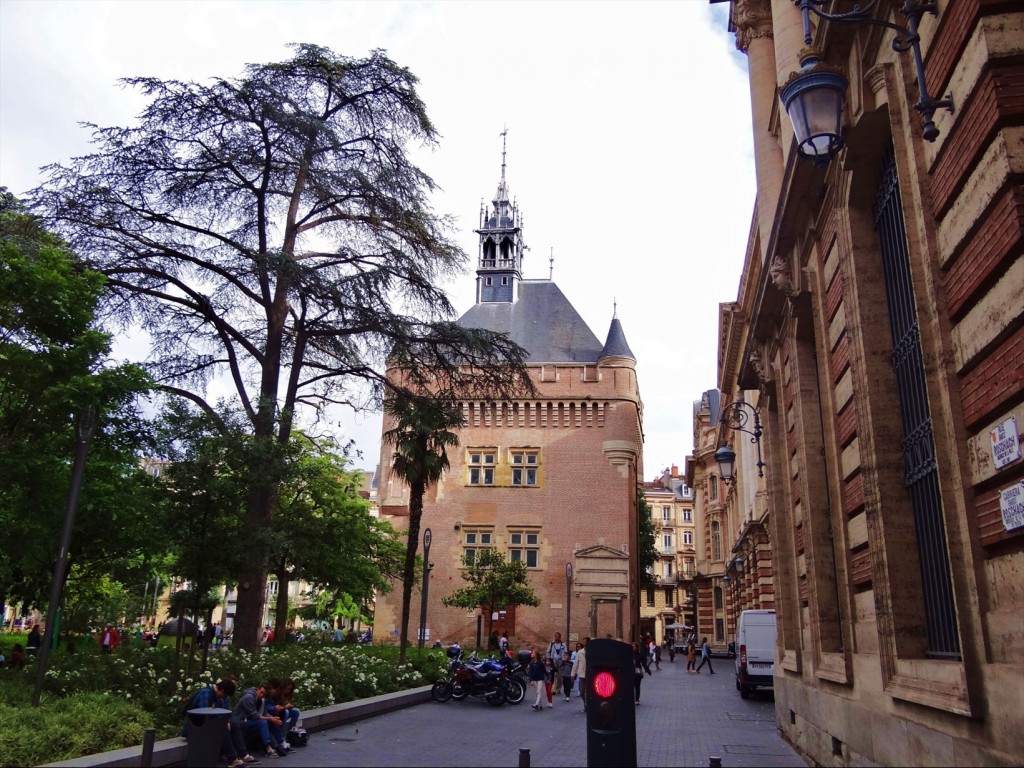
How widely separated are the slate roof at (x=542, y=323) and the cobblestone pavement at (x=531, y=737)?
31.4 meters

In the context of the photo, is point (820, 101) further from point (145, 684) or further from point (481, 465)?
point (481, 465)

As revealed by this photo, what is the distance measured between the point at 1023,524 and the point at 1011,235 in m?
1.56

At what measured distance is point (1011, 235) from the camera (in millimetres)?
4359

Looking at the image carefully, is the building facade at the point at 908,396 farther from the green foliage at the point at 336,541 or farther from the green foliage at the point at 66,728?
the green foliage at the point at 336,541

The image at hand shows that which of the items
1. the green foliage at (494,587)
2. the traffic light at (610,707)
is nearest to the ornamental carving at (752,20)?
the traffic light at (610,707)

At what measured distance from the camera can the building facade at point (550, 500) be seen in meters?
44.7

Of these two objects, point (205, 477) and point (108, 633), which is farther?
point (108, 633)

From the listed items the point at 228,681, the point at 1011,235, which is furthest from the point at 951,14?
the point at 228,681

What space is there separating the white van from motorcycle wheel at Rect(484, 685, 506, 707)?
8015 mm

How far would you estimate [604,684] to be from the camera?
7.60 m

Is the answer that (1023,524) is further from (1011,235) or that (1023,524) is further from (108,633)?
(108,633)

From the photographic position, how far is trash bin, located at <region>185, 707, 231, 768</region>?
29.2 feet

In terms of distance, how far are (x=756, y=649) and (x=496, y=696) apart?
28.5 feet

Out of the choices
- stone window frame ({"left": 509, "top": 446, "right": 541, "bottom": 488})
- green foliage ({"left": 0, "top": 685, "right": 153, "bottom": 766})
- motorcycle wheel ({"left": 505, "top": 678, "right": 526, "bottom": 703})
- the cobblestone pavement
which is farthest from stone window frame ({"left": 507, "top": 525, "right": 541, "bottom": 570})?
green foliage ({"left": 0, "top": 685, "right": 153, "bottom": 766})
